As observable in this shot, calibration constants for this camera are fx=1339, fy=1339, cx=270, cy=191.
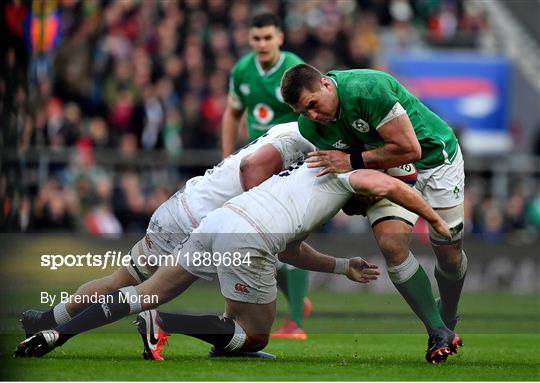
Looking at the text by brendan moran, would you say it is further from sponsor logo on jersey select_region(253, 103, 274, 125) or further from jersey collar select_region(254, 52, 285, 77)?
jersey collar select_region(254, 52, 285, 77)

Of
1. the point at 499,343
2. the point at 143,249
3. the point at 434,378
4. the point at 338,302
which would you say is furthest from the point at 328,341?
the point at 338,302

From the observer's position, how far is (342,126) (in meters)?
8.79

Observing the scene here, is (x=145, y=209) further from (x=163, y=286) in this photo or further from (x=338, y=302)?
(x=163, y=286)

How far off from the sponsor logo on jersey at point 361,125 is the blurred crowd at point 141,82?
23.9ft

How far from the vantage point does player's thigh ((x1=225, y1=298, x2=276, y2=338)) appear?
8609 millimetres

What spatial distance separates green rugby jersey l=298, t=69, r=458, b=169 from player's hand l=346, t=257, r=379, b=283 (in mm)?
767

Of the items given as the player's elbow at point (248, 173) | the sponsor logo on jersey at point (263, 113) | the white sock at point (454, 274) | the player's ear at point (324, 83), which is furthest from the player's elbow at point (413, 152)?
the sponsor logo on jersey at point (263, 113)

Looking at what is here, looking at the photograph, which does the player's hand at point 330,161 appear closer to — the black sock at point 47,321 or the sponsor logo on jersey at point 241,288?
the sponsor logo on jersey at point 241,288

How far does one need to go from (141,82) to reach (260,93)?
25.8ft

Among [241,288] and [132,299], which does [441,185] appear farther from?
[132,299]

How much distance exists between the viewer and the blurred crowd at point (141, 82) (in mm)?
17375

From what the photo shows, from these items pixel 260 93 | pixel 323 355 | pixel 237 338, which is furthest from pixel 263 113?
pixel 237 338

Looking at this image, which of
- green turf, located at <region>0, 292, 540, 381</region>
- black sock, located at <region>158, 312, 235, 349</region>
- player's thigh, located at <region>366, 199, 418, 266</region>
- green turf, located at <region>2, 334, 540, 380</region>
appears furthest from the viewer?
player's thigh, located at <region>366, 199, 418, 266</region>

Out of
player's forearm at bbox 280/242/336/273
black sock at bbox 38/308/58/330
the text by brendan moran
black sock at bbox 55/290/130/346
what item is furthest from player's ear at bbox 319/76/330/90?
black sock at bbox 38/308/58/330
